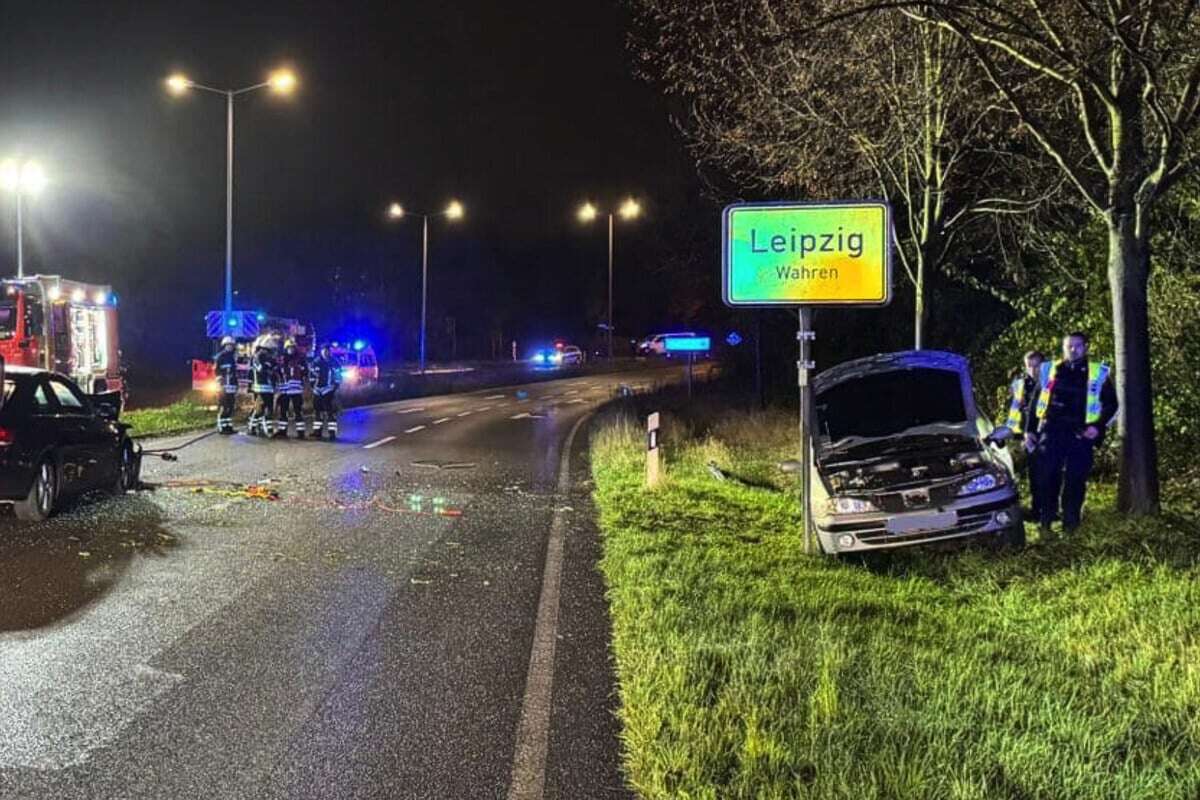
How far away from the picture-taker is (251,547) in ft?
28.4

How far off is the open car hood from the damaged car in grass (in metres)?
0.02

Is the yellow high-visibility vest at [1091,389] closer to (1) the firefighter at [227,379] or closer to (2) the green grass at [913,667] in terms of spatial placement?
(2) the green grass at [913,667]

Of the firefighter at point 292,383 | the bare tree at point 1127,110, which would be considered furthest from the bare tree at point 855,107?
the firefighter at point 292,383

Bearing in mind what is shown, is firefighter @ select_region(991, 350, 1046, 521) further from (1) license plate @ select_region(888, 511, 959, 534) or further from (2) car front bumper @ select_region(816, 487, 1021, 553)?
(1) license plate @ select_region(888, 511, 959, 534)

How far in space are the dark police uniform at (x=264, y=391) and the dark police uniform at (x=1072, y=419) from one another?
14334mm

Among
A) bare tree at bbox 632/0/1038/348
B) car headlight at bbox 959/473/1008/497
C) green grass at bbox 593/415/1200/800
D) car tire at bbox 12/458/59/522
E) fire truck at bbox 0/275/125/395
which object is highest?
bare tree at bbox 632/0/1038/348

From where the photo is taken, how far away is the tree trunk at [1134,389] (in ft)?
28.2

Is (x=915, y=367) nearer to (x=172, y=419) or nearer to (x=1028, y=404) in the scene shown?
(x=1028, y=404)

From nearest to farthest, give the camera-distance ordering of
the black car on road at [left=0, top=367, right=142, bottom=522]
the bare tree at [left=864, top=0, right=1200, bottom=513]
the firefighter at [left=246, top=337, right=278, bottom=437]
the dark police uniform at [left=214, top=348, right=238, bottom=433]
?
1. the bare tree at [left=864, top=0, right=1200, bottom=513]
2. the black car on road at [left=0, top=367, right=142, bottom=522]
3. the dark police uniform at [left=214, top=348, right=238, bottom=433]
4. the firefighter at [left=246, top=337, right=278, bottom=437]

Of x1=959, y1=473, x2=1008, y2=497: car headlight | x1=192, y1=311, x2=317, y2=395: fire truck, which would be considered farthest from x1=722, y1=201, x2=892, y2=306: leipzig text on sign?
x1=192, y1=311, x2=317, y2=395: fire truck

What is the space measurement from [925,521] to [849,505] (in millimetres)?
568

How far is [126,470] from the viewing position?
11828mm

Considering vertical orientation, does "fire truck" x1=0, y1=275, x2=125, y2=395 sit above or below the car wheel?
above

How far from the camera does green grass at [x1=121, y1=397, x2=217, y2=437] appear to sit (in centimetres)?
1950
